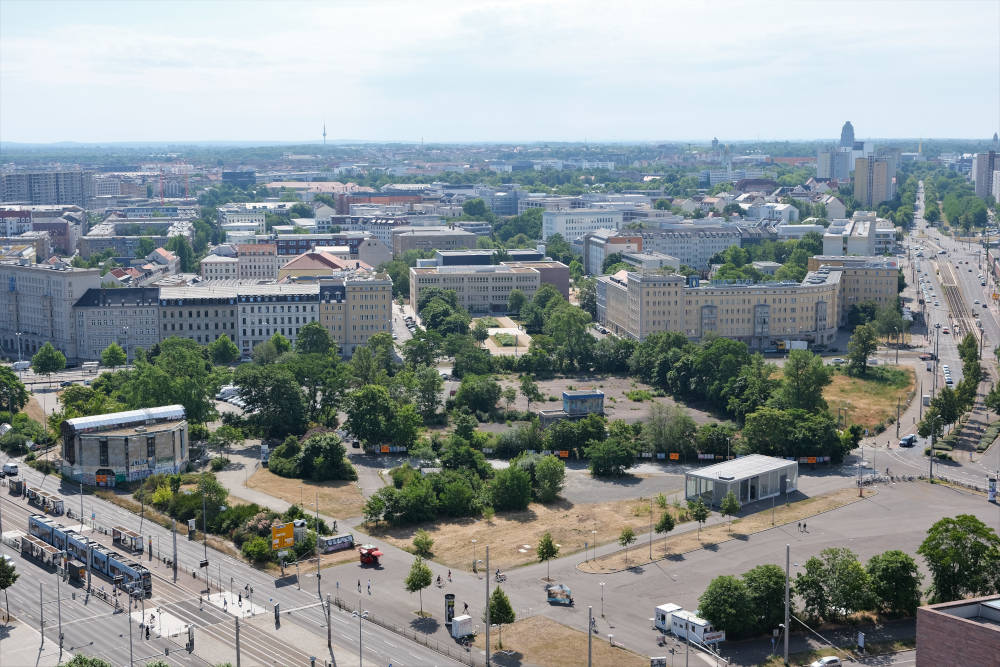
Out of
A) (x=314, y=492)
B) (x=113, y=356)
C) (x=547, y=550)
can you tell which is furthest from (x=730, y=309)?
(x=547, y=550)

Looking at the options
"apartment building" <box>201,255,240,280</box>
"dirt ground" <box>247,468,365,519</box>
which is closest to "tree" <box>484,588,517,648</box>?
"dirt ground" <box>247,468,365,519</box>

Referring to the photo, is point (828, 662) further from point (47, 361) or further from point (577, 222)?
point (577, 222)

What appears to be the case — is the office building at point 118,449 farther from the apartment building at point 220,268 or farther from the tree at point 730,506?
the apartment building at point 220,268

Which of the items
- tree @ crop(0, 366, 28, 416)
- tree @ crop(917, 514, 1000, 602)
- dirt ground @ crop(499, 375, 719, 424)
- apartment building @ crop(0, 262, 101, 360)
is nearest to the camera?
tree @ crop(917, 514, 1000, 602)

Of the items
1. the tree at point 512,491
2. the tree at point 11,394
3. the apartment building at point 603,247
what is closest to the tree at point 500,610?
the tree at point 512,491

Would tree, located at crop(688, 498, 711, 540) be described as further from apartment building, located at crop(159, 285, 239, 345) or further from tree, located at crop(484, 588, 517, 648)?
apartment building, located at crop(159, 285, 239, 345)

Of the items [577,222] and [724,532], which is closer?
[724,532]

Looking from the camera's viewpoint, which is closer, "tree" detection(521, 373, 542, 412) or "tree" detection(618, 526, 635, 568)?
"tree" detection(618, 526, 635, 568)
